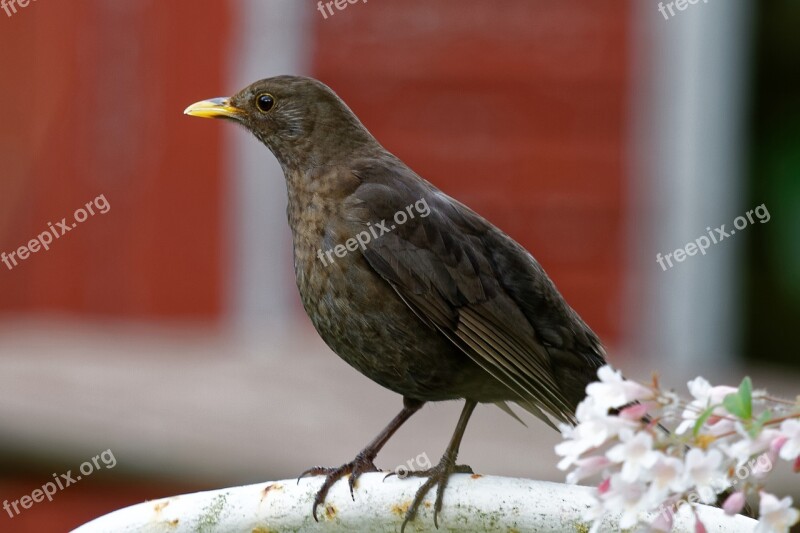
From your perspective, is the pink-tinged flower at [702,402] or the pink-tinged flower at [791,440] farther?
the pink-tinged flower at [702,402]

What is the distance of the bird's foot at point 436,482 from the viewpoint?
2.67 metres

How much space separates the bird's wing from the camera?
9.95 feet

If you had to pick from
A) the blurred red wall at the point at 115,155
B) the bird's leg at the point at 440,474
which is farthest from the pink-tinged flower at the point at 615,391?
the blurred red wall at the point at 115,155

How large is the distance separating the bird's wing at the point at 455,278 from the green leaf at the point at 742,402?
1317mm

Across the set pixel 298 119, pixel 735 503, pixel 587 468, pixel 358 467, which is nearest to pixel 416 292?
pixel 358 467

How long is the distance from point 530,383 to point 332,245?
22.1 inches

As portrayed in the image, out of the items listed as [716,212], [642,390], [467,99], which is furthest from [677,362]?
[642,390]

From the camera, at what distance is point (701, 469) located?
162 centimetres

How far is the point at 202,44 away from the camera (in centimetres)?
836

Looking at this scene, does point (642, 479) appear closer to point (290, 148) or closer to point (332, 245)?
point (332, 245)

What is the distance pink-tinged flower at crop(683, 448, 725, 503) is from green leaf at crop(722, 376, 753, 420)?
0.06m

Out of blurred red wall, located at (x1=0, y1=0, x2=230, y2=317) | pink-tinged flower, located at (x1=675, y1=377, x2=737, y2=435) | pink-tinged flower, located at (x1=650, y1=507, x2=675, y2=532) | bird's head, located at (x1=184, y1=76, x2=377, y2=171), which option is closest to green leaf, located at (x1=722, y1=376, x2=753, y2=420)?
pink-tinged flower, located at (x1=675, y1=377, x2=737, y2=435)

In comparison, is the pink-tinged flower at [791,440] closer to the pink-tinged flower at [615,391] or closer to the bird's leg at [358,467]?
the pink-tinged flower at [615,391]

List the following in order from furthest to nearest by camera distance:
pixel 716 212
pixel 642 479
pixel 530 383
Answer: pixel 716 212, pixel 530 383, pixel 642 479
